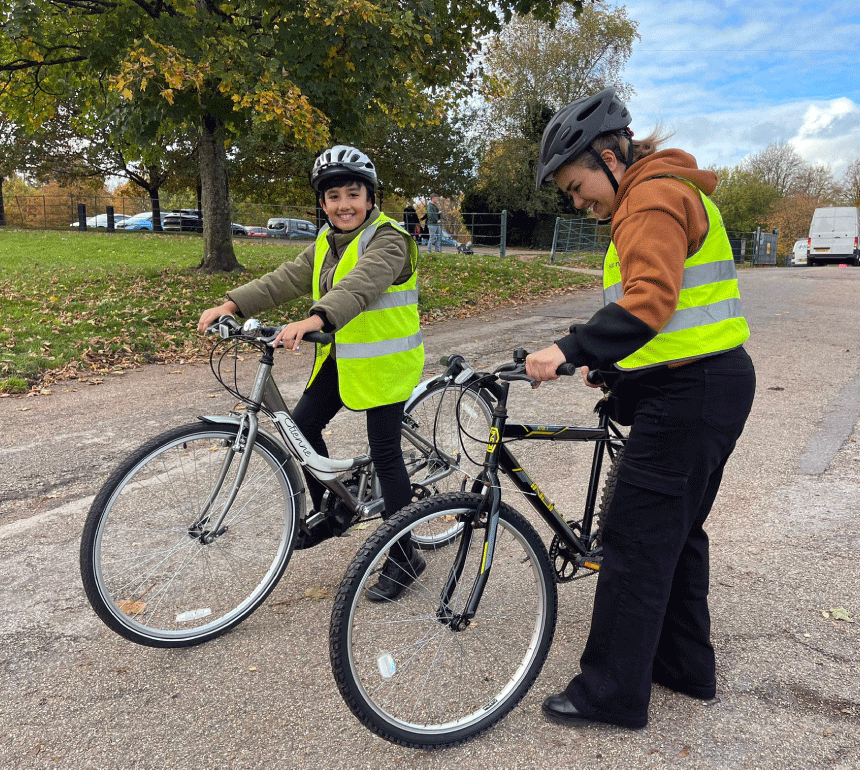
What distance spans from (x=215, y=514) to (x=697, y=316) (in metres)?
1.98

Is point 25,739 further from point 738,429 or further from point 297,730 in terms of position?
point 738,429

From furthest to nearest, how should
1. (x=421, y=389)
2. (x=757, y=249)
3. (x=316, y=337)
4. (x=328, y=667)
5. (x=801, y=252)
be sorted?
(x=757, y=249) < (x=801, y=252) < (x=421, y=389) < (x=328, y=667) < (x=316, y=337)

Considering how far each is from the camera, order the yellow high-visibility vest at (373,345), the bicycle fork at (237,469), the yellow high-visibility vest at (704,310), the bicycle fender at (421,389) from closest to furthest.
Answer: the yellow high-visibility vest at (704,310) < the bicycle fork at (237,469) < the yellow high-visibility vest at (373,345) < the bicycle fender at (421,389)

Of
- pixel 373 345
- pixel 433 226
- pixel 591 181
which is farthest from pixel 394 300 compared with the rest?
pixel 433 226

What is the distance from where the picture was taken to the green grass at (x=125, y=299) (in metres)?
7.89

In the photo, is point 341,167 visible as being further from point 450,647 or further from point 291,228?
point 291,228

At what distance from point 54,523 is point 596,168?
3.53m

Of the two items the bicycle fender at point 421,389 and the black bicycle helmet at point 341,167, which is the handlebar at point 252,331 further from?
the bicycle fender at point 421,389

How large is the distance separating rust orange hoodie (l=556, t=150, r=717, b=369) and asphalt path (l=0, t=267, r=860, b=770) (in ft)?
3.60

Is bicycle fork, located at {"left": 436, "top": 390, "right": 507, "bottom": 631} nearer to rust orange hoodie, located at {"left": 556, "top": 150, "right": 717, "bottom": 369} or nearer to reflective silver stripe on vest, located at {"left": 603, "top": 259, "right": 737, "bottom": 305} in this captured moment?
rust orange hoodie, located at {"left": 556, "top": 150, "right": 717, "bottom": 369}

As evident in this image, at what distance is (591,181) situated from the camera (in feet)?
7.54

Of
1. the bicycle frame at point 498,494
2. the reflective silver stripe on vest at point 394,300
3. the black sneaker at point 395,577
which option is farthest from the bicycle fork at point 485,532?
the reflective silver stripe on vest at point 394,300

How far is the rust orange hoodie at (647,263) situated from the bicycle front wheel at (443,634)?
0.65 meters

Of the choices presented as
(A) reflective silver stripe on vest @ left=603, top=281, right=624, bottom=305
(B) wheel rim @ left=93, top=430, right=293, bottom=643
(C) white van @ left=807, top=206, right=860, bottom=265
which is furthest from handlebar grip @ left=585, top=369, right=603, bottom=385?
(C) white van @ left=807, top=206, right=860, bottom=265
